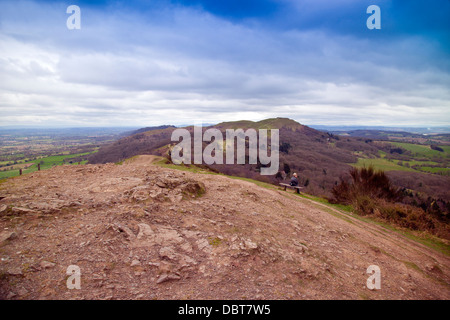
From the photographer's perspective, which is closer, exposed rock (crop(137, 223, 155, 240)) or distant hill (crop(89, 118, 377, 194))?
exposed rock (crop(137, 223, 155, 240))

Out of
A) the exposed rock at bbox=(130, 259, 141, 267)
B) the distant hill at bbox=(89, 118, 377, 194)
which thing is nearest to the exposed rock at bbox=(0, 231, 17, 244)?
the exposed rock at bbox=(130, 259, 141, 267)

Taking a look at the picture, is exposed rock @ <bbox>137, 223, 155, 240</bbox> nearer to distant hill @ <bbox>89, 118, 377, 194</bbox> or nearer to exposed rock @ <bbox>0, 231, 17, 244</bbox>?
exposed rock @ <bbox>0, 231, 17, 244</bbox>

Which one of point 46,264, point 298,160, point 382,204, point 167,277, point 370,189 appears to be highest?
point 46,264

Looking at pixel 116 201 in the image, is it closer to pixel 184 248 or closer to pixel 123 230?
pixel 123 230

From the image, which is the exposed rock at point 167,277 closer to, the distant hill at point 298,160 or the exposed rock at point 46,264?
the exposed rock at point 46,264

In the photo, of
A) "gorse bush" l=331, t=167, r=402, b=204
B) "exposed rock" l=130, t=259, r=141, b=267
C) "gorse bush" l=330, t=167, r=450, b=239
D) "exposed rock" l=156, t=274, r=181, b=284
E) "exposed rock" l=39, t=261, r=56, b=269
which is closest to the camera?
"exposed rock" l=39, t=261, r=56, b=269

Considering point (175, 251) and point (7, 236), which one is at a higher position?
point (7, 236)

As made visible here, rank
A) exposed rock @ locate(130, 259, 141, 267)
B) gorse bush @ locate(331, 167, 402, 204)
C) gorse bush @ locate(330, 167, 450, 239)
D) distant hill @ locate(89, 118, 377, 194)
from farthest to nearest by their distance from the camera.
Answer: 1. distant hill @ locate(89, 118, 377, 194)
2. gorse bush @ locate(331, 167, 402, 204)
3. gorse bush @ locate(330, 167, 450, 239)
4. exposed rock @ locate(130, 259, 141, 267)

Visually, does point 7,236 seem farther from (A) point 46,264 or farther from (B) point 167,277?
(B) point 167,277

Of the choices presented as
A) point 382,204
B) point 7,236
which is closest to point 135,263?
point 7,236
